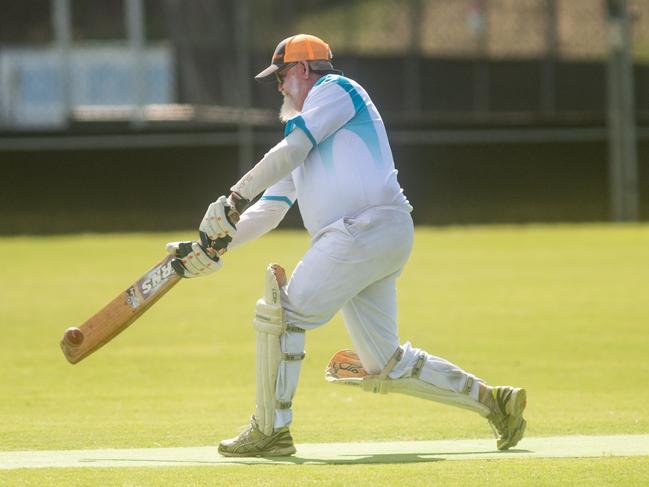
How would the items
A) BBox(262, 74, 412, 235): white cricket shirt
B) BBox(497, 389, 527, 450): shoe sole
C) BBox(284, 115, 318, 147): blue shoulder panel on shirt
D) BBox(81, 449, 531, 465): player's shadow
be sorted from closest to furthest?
BBox(81, 449, 531, 465): player's shadow
BBox(284, 115, 318, 147): blue shoulder panel on shirt
BBox(262, 74, 412, 235): white cricket shirt
BBox(497, 389, 527, 450): shoe sole

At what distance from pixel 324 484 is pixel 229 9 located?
58.7 feet

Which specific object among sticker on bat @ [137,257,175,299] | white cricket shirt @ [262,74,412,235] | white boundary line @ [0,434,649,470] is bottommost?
white boundary line @ [0,434,649,470]

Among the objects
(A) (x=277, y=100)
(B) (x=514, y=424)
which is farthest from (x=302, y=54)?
(A) (x=277, y=100)

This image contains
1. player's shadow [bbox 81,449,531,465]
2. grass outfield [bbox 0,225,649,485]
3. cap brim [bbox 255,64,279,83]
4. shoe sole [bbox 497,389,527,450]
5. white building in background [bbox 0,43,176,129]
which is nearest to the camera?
grass outfield [bbox 0,225,649,485]

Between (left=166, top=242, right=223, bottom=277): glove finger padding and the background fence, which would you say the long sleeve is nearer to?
(left=166, top=242, right=223, bottom=277): glove finger padding

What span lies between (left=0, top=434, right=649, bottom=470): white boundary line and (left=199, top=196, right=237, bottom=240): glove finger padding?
1069 mm

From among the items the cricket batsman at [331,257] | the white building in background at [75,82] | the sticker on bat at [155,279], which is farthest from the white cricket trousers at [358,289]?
the white building in background at [75,82]

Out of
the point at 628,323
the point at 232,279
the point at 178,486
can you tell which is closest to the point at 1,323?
the point at 232,279

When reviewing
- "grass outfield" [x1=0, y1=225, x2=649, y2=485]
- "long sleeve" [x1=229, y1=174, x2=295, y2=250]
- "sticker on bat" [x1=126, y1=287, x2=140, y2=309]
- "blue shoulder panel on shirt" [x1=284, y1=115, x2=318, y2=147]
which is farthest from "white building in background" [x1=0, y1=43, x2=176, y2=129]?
"blue shoulder panel on shirt" [x1=284, y1=115, x2=318, y2=147]

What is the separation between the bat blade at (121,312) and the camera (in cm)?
733

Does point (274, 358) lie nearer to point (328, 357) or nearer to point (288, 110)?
point (288, 110)

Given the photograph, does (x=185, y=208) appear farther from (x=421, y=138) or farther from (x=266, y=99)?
(x=421, y=138)

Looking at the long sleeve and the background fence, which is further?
the background fence

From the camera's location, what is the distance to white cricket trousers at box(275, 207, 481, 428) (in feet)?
23.0
